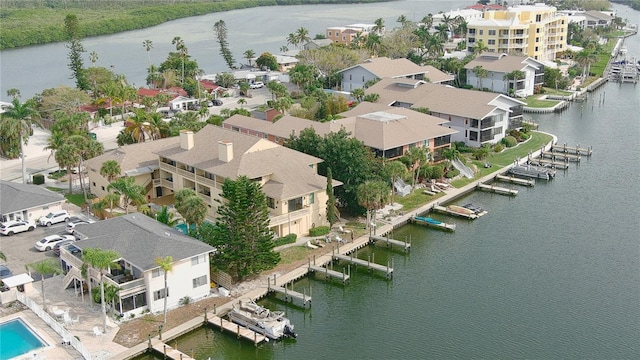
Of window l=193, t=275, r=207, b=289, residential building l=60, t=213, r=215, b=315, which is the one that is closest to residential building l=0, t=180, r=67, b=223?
residential building l=60, t=213, r=215, b=315

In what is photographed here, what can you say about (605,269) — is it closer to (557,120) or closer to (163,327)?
(163,327)

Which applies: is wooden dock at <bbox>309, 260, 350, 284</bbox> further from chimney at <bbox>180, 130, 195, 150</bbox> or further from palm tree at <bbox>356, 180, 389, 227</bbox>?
chimney at <bbox>180, 130, 195, 150</bbox>

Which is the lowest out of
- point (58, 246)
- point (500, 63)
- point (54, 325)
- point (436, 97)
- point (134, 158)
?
point (54, 325)

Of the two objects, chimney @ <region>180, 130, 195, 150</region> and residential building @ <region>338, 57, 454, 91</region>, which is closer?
chimney @ <region>180, 130, 195, 150</region>

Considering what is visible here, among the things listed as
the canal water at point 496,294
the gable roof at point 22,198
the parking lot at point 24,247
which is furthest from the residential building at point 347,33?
the parking lot at point 24,247

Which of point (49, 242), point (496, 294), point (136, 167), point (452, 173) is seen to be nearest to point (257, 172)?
point (136, 167)

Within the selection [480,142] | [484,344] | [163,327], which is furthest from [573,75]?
[163,327]

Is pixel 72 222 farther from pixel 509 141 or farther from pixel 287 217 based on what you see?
pixel 509 141
